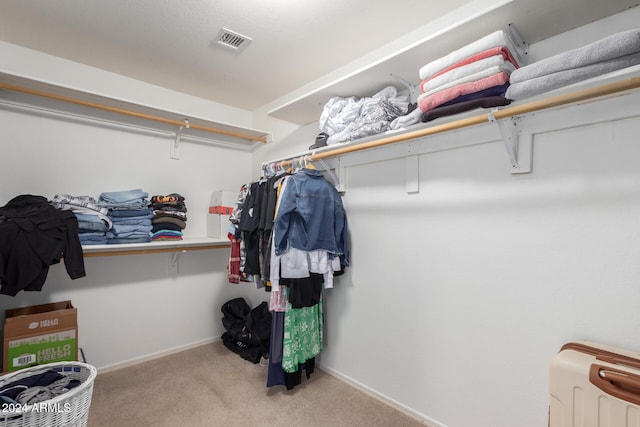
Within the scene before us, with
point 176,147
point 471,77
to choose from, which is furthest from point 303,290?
point 176,147

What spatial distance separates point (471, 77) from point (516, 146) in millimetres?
407

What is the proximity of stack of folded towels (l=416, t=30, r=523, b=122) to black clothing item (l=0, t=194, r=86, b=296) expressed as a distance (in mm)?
2245

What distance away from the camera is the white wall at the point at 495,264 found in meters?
1.21

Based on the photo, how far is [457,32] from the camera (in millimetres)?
1345

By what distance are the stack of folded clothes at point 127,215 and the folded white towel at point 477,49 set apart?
7.20 feet

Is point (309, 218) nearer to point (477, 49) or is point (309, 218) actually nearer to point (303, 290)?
point (303, 290)

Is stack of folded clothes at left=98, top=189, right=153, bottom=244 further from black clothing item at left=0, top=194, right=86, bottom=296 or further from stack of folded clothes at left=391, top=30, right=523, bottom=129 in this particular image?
stack of folded clothes at left=391, top=30, right=523, bottom=129

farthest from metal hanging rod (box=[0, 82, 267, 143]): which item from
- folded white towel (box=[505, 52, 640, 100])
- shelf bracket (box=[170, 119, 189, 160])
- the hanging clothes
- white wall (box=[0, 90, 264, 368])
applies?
folded white towel (box=[505, 52, 640, 100])

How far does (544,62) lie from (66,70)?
3.00 meters

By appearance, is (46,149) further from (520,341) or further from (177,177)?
(520,341)

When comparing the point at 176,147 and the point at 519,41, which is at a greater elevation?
the point at 519,41

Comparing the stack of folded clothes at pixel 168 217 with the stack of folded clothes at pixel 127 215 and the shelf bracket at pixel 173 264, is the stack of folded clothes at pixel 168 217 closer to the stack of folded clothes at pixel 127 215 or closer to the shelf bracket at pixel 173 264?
the stack of folded clothes at pixel 127 215

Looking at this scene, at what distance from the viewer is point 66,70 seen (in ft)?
→ 7.47

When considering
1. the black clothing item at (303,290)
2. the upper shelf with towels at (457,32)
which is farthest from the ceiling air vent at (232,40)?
the black clothing item at (303,290)
